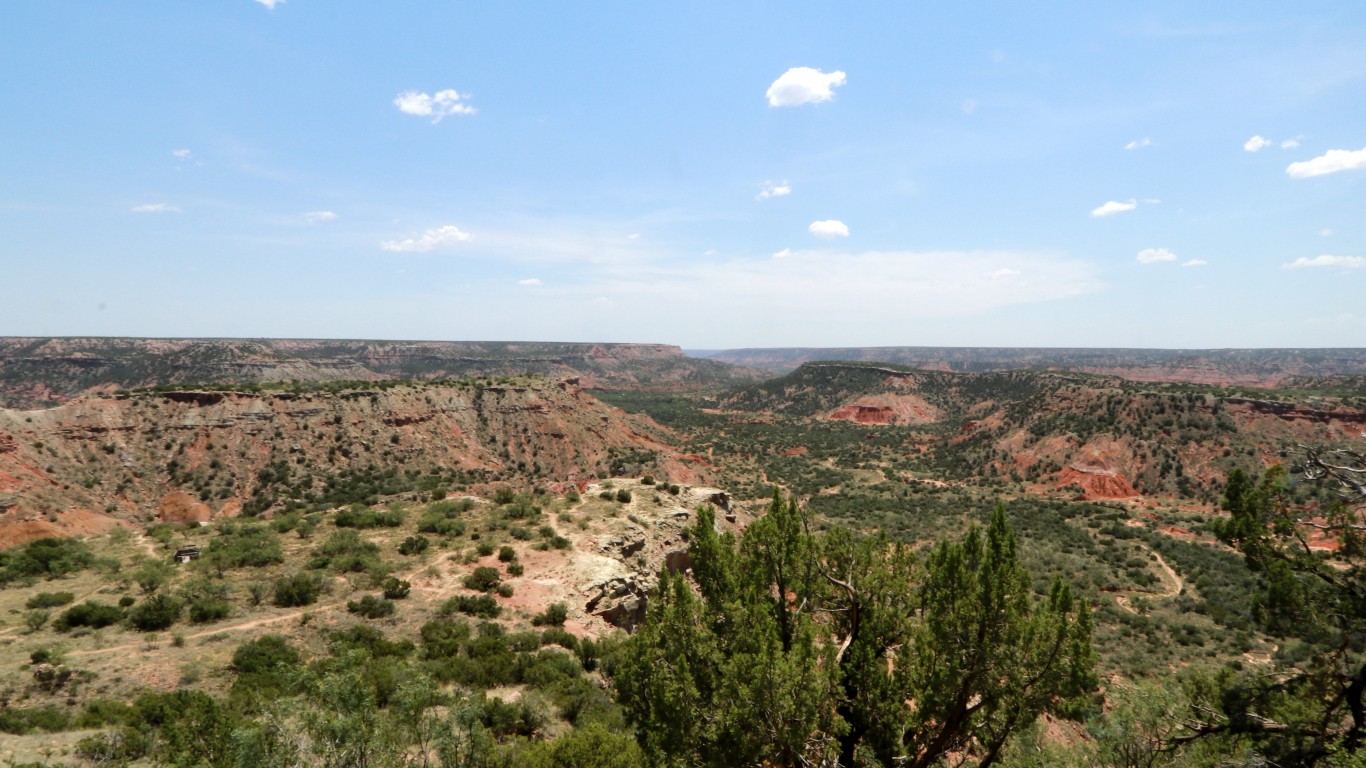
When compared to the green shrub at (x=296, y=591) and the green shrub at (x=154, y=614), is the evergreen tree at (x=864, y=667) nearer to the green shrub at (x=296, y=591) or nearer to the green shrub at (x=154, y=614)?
the green shrub at (x=296, y=591)

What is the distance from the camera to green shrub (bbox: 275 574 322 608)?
69.3 ft

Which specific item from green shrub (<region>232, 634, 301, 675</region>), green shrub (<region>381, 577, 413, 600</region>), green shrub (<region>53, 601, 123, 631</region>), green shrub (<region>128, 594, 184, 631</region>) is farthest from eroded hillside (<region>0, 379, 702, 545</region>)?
green shrub (<region>232, 634, 301, 675</region>)

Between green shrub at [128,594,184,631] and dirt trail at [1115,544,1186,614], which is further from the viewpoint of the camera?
dirt trail at [1115,544,1186,614]

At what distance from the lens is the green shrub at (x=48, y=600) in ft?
65.6

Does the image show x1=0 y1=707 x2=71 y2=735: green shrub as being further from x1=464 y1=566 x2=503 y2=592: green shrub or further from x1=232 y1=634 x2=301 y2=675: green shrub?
x1=464 y1=566 x2=503 y2=592: green shrub

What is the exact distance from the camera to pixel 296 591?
21.2 metres

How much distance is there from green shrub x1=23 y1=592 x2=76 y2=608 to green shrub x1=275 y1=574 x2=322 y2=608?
7.18 meters

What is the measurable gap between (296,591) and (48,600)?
343 inches

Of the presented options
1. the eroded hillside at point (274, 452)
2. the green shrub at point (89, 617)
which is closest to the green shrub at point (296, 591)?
the green shrub at point (89, 617)

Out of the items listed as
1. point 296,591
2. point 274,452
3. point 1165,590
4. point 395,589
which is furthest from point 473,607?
point 274,452

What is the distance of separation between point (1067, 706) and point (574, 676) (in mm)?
13589

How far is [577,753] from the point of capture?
11.5 metres

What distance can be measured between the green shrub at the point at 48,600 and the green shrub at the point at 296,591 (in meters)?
7.18

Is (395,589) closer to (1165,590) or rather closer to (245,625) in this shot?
(245,625)
